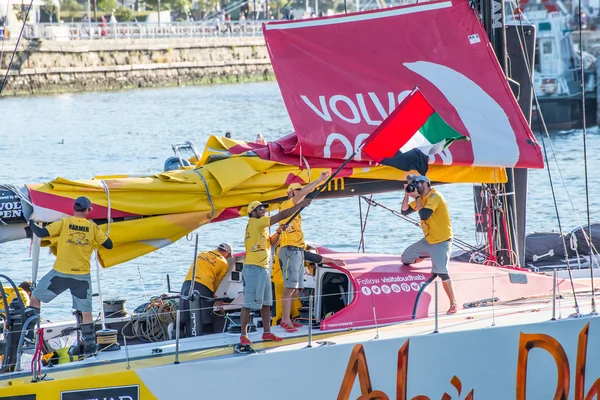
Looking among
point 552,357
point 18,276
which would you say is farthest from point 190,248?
point 552,357

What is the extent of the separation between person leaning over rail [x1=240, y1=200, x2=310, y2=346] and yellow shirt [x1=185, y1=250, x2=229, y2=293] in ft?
3.59

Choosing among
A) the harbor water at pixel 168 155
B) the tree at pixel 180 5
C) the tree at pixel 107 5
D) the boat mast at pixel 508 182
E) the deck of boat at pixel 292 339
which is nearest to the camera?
the deck of boat at pixel 292 339

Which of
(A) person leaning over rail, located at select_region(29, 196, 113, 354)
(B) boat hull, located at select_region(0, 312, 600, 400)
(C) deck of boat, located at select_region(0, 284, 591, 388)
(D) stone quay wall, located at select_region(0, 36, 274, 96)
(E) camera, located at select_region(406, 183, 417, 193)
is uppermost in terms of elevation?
(D) stone quay wall, located at select_region(0, 36, 274, 96)

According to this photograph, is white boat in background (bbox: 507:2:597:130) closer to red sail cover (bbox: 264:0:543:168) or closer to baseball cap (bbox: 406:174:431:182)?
red sail cover (bbox: 264:0:543:168)

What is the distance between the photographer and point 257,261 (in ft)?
29.8

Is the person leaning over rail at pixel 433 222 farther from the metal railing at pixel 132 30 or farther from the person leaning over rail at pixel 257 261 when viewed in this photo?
the metal railing at pixel 132 30

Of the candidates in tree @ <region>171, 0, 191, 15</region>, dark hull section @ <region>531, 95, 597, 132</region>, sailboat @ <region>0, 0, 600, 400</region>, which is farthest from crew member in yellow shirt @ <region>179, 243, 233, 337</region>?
tree @ <region>171, 0, 191, 15</region>

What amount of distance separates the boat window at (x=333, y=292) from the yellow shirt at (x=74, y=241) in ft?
7.17

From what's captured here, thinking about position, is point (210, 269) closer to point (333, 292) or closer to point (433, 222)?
point (333, 292)

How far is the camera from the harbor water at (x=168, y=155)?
18172mm

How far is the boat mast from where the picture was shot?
10.9m

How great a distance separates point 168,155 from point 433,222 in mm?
24573

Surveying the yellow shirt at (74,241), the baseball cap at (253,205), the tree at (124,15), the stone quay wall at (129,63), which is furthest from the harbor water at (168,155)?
the tree at (124,15)

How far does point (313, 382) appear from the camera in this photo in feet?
28.8
